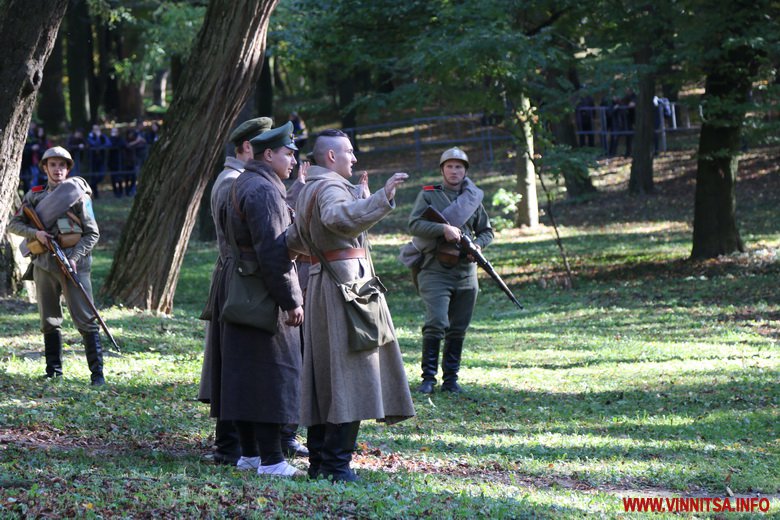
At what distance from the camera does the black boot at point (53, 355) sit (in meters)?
9.99

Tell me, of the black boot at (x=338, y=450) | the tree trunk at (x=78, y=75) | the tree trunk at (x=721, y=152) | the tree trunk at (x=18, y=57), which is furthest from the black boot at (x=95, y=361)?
the tree trunk at (x=78, y=75)

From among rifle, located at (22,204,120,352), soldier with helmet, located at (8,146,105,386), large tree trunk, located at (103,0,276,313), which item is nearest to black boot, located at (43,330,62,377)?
soldier with helmet, located at (8,146,105,386)

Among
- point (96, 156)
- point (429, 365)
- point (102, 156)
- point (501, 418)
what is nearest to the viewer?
point (501, 418)

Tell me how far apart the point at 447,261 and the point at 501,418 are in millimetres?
1600

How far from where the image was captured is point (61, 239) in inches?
375

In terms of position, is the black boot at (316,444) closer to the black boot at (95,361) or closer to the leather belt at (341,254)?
the leather belt at (341,254)

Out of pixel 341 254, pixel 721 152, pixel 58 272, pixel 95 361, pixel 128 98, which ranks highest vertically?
pixel 128 98

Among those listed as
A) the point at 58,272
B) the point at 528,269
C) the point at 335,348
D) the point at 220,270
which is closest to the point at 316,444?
the point at 335,348

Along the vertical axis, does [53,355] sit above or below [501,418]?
above

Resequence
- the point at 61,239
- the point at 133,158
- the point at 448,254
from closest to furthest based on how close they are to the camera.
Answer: the point at 61,239, the point at 448,254, the point at 133,158

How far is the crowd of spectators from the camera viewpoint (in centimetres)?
3397

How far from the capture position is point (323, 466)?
668 cm

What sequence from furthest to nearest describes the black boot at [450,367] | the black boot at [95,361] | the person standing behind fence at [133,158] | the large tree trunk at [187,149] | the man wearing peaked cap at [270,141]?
1. the person standing behind fence at [133,158]
2. the large tree trunk at [187,149]
3. the black boot at [450,367]
4. the black boot at [95,361]
5. the man wearing peaked cap at [270,141]

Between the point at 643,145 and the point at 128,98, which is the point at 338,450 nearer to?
the point at 643,145
